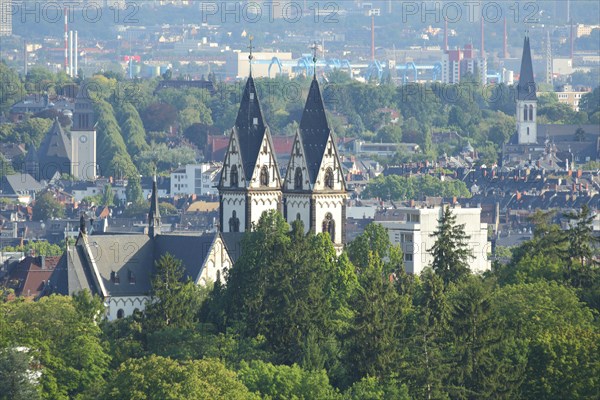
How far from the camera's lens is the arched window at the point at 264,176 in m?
89.2

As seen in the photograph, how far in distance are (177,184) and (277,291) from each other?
112 m

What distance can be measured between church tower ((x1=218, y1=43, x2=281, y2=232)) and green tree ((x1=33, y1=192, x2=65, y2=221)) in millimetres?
70312

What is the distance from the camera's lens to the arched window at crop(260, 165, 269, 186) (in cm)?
8925

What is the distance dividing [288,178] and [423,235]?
734 inches

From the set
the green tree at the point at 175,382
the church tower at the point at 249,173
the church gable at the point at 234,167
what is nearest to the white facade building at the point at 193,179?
the church gable at the point at 234,167

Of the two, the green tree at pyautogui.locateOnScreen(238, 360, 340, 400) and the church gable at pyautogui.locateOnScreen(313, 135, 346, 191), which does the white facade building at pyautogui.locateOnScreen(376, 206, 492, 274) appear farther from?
the green tree at pyautogui.locateOnScreen(238, 360, 340, 400)

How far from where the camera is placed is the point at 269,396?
6425cm

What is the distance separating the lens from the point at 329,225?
89.4m

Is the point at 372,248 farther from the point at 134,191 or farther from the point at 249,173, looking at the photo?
the point at 134,191

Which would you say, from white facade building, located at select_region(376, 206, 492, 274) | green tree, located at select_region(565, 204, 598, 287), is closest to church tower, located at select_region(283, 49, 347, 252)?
green tree, located at select_region(565, 204, 598, 287)

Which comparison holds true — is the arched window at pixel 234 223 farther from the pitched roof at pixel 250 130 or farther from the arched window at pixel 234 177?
the pitched roof at pixel 250 130

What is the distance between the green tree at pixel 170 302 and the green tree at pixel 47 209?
83.0m

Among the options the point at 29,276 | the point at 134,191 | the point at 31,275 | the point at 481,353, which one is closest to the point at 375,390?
the point at 481,353

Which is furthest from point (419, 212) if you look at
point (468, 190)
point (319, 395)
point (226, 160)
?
point (468, 190)
